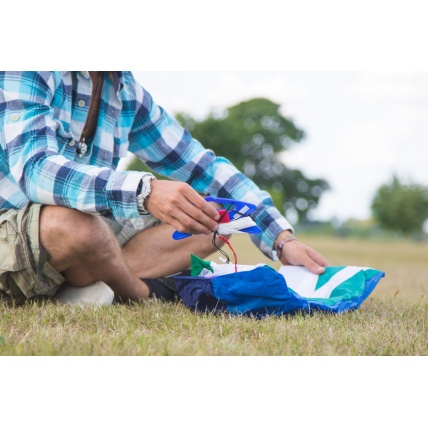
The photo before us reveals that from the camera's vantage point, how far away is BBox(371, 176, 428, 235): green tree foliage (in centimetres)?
3381

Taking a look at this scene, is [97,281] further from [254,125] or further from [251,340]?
[254,125]

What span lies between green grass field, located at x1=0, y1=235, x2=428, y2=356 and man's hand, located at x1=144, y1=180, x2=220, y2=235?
0.36 m

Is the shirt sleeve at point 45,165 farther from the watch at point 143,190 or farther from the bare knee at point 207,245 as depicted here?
the bare knee at point 207,245

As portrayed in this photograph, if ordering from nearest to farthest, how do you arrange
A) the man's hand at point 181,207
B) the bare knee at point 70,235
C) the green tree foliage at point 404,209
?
the man's hand at point 181,207 → the bare knee at point 70,235 → the green tree foliage at point 404,209

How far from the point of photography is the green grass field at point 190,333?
5.34 feet

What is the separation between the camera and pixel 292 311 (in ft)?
7.35

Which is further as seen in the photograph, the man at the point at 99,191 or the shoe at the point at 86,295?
the shoe at the point at 86,295

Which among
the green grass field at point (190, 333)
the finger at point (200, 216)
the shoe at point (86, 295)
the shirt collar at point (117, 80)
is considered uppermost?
the shirt collar at point (117, 80)

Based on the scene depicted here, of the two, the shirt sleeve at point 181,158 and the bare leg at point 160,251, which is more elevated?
the shirt sleeve at point 181,158

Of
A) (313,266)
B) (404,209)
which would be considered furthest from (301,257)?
(404,209)

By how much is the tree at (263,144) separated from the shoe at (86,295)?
2445 centimetres

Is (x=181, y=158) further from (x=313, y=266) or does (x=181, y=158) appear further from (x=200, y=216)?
(x=200, y=216)

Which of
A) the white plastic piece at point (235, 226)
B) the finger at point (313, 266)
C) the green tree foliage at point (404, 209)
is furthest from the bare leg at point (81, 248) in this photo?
the green tree foliage at point (404, 209)

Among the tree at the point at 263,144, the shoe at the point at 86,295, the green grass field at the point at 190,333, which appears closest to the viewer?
the green grass field at the point at 190,333
